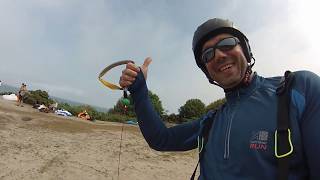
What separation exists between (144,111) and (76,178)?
21.0ft

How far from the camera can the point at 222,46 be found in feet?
9.72

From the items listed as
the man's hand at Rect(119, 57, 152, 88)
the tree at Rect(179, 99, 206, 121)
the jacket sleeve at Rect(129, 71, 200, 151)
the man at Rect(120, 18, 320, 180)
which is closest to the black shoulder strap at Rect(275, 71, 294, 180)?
the man at Rect(120, 18, 320, 180)

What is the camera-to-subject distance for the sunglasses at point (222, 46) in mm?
2959

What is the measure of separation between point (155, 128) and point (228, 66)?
3.47 feet

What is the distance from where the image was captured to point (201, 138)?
3086mm

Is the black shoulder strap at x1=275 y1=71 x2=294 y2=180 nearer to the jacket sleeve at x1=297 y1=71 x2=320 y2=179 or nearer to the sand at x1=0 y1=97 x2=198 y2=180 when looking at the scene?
the jacket sleeve at x1=297 y1=71 x2=320 y2=179

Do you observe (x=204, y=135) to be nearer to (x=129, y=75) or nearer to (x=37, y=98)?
(x=129, y=75)

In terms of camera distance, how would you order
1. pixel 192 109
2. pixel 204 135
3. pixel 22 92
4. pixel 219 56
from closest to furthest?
1. pixel 219 56
2. pixel 204 135
3. pixel 22 92
4. pixel 192 109

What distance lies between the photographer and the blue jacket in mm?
2258

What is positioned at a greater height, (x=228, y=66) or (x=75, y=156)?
(x=228, y=66)

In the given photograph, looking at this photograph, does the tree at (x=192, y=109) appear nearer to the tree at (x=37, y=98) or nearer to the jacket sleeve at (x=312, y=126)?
the tree at (x=37, y=98)

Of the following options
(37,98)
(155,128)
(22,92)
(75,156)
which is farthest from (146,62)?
(37,98)

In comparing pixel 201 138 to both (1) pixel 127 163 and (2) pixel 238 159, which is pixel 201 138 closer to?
(2) pixel 238 159

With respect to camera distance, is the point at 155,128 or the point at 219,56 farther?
the point at 155,128
